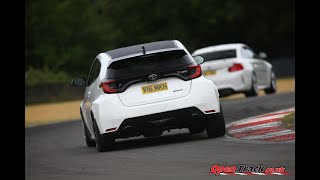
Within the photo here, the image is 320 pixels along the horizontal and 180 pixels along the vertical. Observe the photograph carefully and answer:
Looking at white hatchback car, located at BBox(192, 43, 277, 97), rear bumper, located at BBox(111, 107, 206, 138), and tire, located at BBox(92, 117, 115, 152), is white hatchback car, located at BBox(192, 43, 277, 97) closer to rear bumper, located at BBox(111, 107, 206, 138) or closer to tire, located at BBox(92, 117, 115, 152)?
tire, located at BBox(92, 117, 115, 152)

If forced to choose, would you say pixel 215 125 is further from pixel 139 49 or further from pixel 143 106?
pixel 139 49

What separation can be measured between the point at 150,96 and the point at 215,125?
1.33m

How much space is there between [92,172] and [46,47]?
47644 millimetres

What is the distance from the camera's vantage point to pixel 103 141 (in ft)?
50.0

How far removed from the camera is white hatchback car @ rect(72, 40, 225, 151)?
1491 cm

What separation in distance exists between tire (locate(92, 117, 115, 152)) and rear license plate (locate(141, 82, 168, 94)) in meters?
0.90

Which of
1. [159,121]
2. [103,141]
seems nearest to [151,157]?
[159,121]

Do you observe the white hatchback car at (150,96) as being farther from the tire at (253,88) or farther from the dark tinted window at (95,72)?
the tire at (253,88)

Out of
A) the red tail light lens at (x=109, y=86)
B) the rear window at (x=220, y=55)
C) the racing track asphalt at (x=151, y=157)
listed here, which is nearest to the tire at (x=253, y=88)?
the rear window at (x=220, y=55)

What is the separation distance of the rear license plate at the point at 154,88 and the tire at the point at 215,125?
850mm

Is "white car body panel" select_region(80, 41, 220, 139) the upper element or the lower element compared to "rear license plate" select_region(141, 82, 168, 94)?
lower

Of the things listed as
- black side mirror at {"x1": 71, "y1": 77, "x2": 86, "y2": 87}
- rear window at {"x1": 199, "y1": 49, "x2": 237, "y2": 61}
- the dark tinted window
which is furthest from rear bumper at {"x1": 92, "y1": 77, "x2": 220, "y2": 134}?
rear window at {"x1": 199, "y1": 49, "x2": 237, "y2": 61}
